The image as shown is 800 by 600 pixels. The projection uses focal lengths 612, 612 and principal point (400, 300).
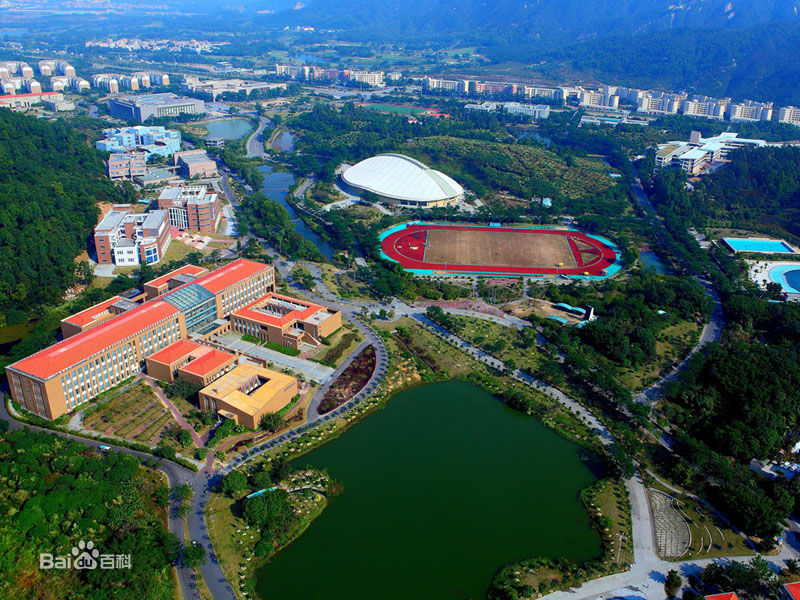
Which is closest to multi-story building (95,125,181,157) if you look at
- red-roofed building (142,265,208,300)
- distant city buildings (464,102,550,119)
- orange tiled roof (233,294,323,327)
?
red-roofed building (142,265,208,300)

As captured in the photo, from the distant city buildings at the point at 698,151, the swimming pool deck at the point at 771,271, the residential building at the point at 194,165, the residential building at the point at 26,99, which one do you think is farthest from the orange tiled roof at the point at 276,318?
the residential building at the point at 26,99

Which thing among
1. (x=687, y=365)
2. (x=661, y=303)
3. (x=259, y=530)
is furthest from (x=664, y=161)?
(x=259, y=530)

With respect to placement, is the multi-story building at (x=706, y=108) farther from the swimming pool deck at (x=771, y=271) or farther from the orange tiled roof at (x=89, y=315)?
the orange tiled roof at (x=89, y=315)

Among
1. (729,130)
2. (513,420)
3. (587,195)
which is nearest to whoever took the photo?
(513,420)

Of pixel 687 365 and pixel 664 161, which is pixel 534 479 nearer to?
pixel 687 365

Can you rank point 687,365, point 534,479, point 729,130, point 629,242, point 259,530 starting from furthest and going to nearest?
point 729,130, point 629,242, point 687,365, point 534,479, point 259,530

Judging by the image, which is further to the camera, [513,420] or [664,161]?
[664,161]

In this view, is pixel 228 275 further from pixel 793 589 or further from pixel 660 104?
pixel 660 104

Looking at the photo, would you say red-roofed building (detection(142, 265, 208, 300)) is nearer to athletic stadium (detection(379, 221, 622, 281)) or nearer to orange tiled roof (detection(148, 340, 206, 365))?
orange tiled roof (detection(148, 340, 206, 365))

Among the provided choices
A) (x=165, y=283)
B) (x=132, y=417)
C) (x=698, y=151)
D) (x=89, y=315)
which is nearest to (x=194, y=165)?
(x=165, y=283)
